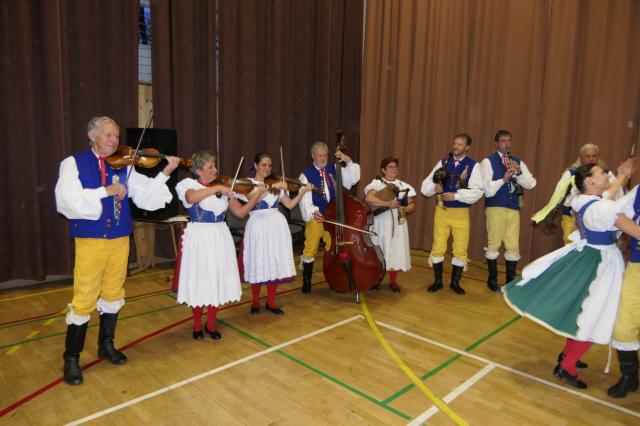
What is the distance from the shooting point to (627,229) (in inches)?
106

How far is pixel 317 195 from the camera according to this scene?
15.8 ft

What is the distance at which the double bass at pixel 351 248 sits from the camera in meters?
4.51

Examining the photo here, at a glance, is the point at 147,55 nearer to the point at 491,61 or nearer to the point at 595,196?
the point at 491,61

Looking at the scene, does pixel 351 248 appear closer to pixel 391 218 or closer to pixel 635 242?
pixel 391 218

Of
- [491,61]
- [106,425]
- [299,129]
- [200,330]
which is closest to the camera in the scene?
[106,425]

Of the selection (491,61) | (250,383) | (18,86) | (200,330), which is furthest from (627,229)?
(18,86)

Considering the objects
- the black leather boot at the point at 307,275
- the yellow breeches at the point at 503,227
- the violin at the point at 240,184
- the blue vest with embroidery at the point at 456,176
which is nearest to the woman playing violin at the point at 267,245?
the violin at the point at 240,184

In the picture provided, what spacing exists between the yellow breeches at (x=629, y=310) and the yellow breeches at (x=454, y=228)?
2127 millimetres

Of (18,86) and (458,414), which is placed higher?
(18,86)

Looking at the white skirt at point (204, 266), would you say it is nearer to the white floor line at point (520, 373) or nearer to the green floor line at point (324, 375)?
the green floor line at point (324, 375)

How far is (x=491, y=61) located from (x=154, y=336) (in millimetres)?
5859

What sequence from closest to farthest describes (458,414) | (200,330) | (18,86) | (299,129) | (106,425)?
(106,425)
(458,414)
(200,330)
(18,86)
(299,129)

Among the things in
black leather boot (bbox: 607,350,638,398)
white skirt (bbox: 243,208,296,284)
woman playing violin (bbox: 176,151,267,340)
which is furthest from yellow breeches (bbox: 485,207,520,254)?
woman playing violin (bbox: 176,151,267,340)

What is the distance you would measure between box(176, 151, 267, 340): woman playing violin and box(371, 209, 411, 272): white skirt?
1.94 metres
